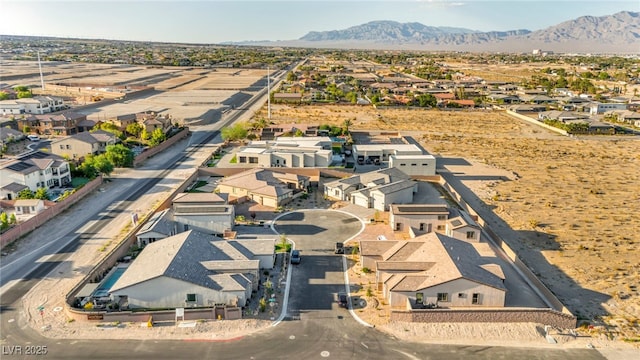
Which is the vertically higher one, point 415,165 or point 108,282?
point 415,165

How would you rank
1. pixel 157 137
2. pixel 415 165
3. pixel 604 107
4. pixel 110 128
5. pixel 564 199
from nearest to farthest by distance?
pixel 564 199 < pixel 415 165 < pixel 157 137 < pixel 110 128 < pixel 604 107

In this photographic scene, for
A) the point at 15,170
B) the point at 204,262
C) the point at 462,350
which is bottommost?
the point at 462,350

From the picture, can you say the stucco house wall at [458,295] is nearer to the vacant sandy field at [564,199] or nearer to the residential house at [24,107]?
the vacant sandy field at [564,199]

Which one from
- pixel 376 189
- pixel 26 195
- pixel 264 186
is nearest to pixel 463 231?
pixel 376 189

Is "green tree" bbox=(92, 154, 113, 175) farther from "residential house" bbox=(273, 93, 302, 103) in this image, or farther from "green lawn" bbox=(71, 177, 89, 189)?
"residential house" bbox=(273, 93, 302, 103)

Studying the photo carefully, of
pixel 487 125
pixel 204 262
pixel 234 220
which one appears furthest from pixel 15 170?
pixel 487 125

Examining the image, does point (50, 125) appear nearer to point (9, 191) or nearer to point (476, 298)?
point (9, 191)

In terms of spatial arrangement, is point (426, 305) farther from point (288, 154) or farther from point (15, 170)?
point (15, 170)
